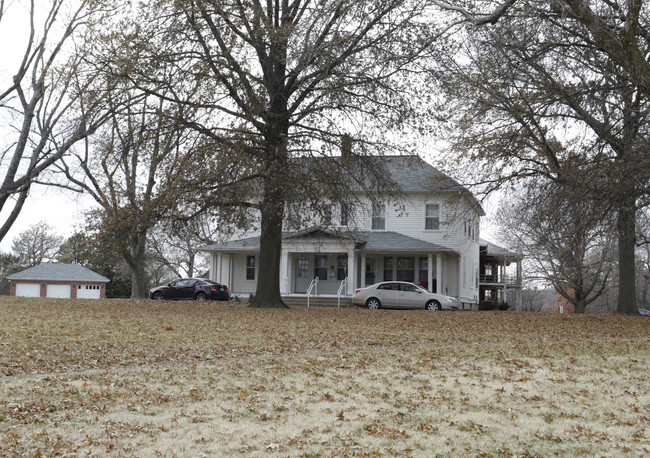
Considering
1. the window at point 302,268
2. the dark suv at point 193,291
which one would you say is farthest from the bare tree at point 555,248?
the dark suv at point 193,291

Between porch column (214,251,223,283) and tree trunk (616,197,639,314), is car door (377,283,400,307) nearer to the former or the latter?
tree trunk (616,197,639,314)

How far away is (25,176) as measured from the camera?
101 feet

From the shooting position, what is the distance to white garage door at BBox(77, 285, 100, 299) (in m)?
57.7

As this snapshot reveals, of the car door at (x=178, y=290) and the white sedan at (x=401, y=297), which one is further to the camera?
the car door at (x=178, y=290)

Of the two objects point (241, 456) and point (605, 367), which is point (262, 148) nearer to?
point (605, 367)

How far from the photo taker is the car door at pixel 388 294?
28688 mm

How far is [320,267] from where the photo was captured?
35469mm

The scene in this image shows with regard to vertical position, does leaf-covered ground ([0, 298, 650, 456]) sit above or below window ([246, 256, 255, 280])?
below

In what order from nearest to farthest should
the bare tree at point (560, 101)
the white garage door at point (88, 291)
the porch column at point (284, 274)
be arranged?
the bare tree at point (560, 101) → the porch column at point (284, 274) → the white garage door at point (88, 291)

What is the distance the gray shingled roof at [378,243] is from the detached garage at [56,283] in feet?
87.2

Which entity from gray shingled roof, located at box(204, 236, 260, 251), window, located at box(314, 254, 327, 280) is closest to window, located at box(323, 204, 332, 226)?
gray shingled roof, located at box(204, 236, 260, 251)

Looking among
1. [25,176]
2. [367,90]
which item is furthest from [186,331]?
[25,176]

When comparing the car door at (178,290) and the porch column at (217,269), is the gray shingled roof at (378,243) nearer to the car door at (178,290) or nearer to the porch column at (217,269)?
the porch column at (217,269)

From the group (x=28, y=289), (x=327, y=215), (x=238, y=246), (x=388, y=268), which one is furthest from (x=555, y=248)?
(x=28, y=289)
